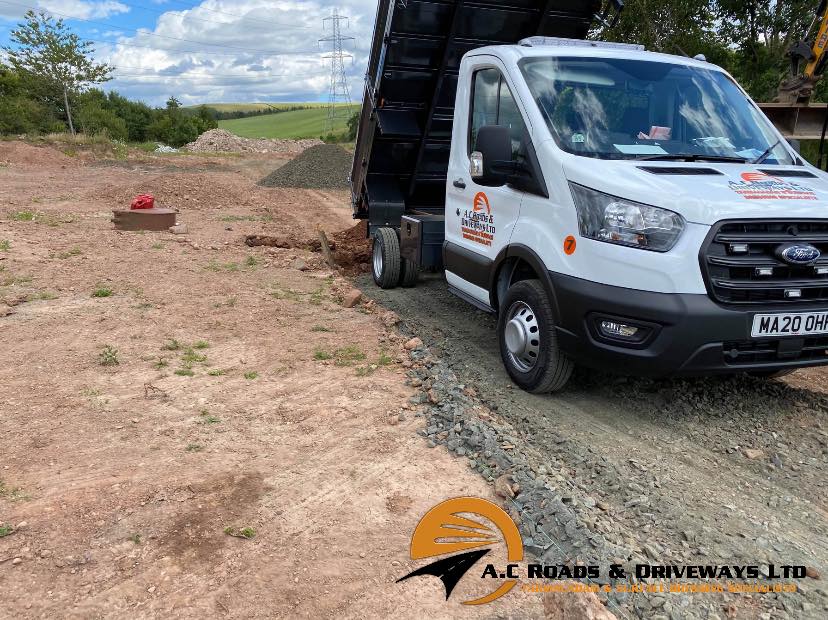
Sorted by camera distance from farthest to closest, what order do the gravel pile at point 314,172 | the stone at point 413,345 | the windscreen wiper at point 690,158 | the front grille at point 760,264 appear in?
the gravel pile at point 314,172
the stone at point 413,345
the windscreen wiper at point 690,158
the front grille at point 760,264

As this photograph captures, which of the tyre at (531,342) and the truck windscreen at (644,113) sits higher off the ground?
the truck windscreen at (644,113)

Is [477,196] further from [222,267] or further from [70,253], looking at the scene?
[70,253]

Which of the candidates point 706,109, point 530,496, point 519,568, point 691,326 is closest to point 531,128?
point 706,109

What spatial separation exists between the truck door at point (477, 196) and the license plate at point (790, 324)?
1.78 metres

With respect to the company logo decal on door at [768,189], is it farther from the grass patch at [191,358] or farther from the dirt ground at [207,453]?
the grass patch at [191,358]

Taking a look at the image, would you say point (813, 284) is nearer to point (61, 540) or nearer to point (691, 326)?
point (691, 326)

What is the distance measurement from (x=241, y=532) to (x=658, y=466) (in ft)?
7.69

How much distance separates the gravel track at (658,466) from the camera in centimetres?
272

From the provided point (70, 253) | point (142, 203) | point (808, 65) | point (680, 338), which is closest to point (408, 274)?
point (680, 338)

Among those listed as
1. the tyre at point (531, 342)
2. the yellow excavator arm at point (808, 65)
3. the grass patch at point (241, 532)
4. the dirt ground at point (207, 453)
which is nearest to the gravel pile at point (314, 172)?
the yellow excavator arm at point (808, 65)

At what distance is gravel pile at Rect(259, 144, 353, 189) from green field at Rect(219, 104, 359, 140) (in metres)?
36.9

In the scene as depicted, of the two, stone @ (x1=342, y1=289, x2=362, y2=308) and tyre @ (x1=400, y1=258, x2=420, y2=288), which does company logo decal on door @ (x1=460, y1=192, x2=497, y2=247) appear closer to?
stone @ (x1=342, y1=289, x2=362, y2=308)

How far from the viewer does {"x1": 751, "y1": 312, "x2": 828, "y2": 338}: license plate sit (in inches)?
137

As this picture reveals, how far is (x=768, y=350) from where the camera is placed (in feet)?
11.8
